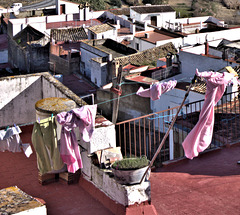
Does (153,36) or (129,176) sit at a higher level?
(129,176)

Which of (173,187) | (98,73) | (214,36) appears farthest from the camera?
→ (214,36)

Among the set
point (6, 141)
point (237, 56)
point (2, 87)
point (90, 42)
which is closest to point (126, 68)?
point (90, 42)

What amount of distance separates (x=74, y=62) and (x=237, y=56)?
14.4m

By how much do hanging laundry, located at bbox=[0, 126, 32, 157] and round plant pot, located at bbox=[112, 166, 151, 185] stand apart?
7.23ft

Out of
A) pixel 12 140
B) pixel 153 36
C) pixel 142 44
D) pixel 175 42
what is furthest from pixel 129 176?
pixel 153 36

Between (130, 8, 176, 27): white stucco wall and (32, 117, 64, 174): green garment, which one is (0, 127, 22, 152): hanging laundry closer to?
(32, 117, 64, 174): green garment

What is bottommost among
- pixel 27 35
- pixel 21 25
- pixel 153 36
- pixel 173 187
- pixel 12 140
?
pixel 153 36

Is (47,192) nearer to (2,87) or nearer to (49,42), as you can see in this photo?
(2,87)

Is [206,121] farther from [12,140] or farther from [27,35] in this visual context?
[27,35]

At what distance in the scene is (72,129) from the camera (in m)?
8.93

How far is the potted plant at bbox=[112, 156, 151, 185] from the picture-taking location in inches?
325

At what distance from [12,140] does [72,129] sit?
1580mm

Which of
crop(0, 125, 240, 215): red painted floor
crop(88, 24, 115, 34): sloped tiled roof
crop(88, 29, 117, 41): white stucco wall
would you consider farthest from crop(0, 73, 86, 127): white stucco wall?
crop(88, 24, 115, 34): sloped tiled roof

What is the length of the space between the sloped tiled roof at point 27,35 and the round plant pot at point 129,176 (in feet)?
112
